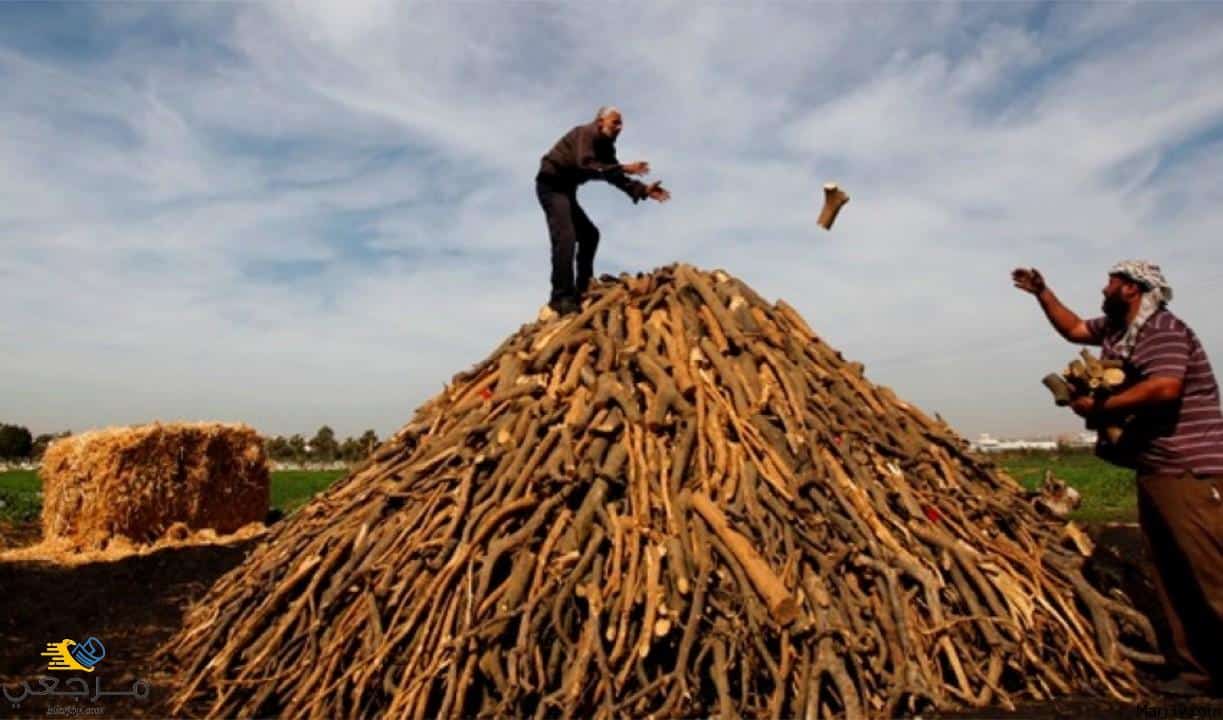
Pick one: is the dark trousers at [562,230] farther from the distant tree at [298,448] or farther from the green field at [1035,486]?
the distant tree at [298,448]

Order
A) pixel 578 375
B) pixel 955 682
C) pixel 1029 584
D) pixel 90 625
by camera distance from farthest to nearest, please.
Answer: pixel 90 625 < pixel 578 375 < pixel 1029 584 < pixel 955 682

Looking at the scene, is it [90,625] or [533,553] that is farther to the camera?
A: [90,625]

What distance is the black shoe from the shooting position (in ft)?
25.2

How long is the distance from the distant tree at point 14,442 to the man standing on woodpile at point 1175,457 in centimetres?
6775

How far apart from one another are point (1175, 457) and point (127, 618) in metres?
8.32

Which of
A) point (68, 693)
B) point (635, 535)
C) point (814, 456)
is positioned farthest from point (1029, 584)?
point (68, 693)

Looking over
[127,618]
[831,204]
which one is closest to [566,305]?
[831,204]

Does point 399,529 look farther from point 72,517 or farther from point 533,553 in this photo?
point 72,517

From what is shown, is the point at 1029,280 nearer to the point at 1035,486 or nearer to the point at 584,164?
the point at 584,164

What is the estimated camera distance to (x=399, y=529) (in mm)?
5945

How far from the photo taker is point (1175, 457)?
5246 mm

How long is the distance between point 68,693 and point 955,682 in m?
5.53

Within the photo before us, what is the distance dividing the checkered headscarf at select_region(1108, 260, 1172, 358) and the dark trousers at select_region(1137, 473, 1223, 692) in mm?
811

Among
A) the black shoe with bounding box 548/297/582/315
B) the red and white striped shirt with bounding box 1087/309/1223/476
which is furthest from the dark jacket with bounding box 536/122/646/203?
the red and white striped shirt with bounding box 1087/309/1223/476
